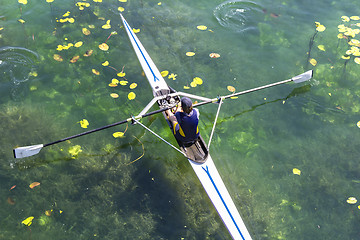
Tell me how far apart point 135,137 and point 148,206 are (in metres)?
1.72

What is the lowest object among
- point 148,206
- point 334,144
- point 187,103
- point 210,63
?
point 148,206

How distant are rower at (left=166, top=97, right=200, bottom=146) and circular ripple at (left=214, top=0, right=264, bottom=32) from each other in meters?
4.38

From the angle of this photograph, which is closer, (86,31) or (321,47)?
(86,31)

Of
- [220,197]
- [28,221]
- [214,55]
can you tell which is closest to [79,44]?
[214,55]

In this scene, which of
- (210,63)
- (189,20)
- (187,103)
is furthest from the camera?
(189,20)

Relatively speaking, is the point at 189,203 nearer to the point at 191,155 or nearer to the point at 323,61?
the point at 191,155

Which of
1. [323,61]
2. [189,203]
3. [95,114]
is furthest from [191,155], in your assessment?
[323,61]

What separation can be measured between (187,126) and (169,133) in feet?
3.91

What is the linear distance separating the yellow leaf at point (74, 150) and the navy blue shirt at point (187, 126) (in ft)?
7.35

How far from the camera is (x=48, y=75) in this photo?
8.19 meters

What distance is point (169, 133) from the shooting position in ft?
24.3

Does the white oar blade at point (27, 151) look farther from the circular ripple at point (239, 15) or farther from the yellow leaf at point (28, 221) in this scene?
the circular ripple at point (239, 15)

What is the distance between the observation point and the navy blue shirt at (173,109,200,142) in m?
6.20

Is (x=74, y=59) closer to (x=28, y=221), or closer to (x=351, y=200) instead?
(x=28, y=221)
